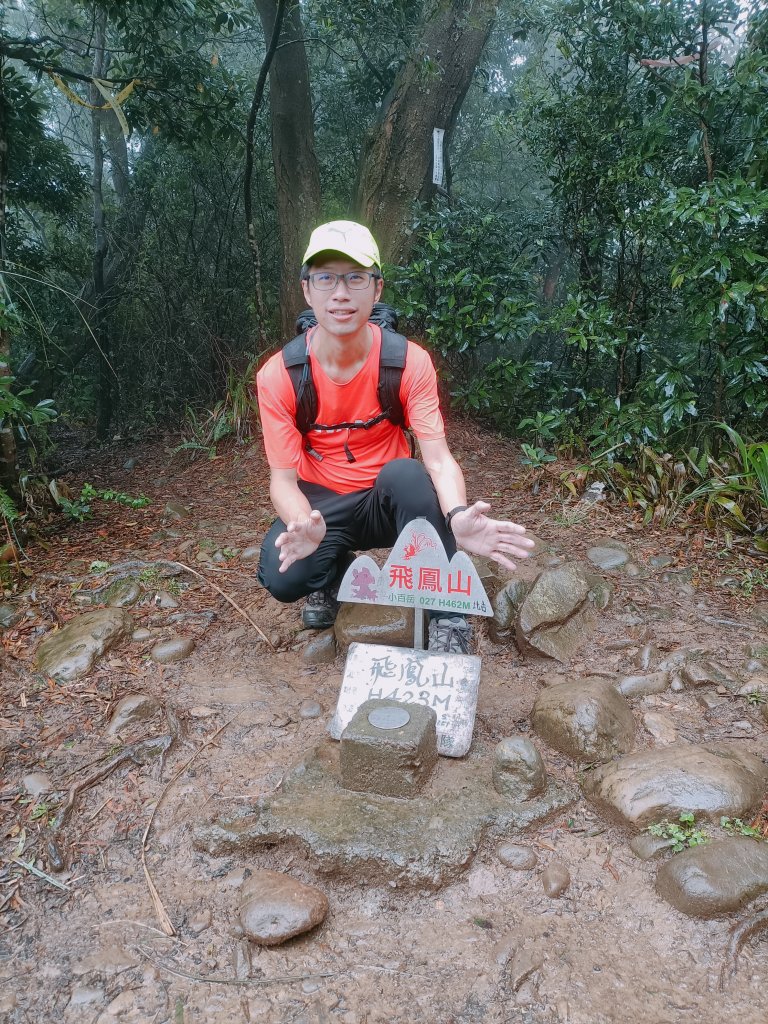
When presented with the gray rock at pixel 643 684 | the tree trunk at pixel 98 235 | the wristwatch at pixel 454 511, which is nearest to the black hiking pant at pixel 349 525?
the wristwatch at pixel 454 511

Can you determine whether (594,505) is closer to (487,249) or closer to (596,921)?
(487,249)

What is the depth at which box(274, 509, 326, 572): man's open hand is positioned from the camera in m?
2.32

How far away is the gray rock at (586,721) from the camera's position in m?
2.35

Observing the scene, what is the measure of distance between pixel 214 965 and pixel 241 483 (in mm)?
3897

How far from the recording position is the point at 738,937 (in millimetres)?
1729

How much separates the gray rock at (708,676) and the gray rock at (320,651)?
56.7 inches

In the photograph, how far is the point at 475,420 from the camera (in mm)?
6086

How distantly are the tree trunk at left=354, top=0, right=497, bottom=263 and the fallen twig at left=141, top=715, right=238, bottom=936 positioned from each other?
4.21 metres

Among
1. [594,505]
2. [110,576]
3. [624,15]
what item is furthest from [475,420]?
[110,576]

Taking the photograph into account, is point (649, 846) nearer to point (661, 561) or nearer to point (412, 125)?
point (661, 561)

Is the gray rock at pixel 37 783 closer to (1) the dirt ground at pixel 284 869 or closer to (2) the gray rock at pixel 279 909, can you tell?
(1) the dirt ground at pixel 284 869

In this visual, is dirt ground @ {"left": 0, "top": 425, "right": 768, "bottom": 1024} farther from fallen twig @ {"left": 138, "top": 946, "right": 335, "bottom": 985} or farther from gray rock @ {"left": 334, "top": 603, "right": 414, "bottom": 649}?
gray rock @ {"left": 334, "top": 603, "right": 414, "bottom": 649}

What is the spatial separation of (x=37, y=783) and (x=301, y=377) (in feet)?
5.57

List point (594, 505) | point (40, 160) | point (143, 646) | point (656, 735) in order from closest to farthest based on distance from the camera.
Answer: point (656, 735) → point (143, 646) → point (594, 505) → point (40, 160)
